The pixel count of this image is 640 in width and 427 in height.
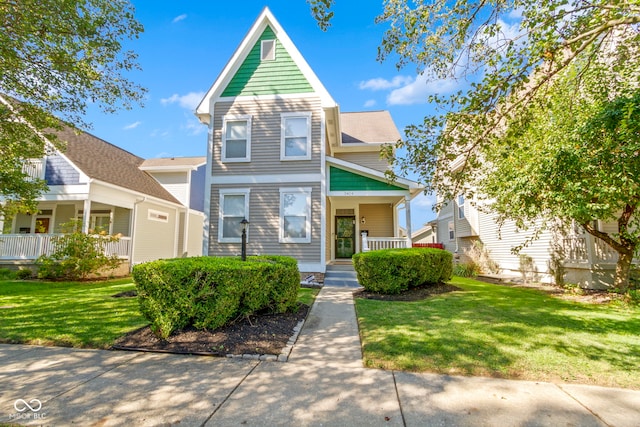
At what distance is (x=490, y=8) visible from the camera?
15.5ft

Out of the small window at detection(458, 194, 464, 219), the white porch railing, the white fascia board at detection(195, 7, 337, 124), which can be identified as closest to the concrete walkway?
the white fascia board at detection(195, 7, 337, 124)

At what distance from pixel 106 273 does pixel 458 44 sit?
1368 centimetres

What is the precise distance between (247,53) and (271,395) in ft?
38.1

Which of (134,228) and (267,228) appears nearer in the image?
(267,228)

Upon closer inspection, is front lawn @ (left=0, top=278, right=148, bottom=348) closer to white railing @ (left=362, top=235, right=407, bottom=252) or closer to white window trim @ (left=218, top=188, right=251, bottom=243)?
white window trim @ (left=218, top=188, right=251, bottom=243)

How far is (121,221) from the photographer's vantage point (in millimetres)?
14945

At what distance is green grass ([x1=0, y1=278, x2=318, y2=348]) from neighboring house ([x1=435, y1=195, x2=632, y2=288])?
6.47 meters

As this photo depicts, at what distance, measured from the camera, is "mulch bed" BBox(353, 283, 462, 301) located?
725 cm

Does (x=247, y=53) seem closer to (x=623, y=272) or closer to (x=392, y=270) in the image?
(x=392, y=270)

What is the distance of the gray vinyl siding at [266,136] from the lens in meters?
10.8

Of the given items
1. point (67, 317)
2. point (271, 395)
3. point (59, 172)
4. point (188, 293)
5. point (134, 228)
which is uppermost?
point (59, 172)

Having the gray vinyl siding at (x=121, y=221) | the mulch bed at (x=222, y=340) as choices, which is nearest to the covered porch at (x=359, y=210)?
the mulch bed at (x=222, y=340)

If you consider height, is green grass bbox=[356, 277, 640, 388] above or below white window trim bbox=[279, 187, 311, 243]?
below

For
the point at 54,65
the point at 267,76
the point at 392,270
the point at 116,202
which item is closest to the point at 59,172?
the point at 116,202
